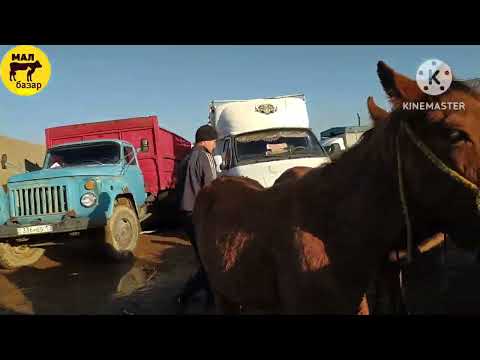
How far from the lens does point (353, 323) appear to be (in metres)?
1.85

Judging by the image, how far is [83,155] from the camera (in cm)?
632

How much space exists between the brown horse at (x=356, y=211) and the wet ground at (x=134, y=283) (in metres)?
0.91

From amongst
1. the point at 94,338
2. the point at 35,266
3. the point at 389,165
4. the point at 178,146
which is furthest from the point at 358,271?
the point at 178,146

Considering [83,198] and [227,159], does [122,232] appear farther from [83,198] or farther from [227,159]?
[227,159]

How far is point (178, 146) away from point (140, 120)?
6.10ft

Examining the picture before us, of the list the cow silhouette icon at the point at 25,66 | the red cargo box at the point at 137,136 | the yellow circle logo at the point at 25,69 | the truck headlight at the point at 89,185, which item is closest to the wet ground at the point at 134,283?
the truck headlight at the point at 89,185

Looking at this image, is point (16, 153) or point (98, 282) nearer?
point (98, 282)

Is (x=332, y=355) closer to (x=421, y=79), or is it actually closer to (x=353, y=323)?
(x=353, y=323)

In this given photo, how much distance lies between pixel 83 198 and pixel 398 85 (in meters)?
5.01

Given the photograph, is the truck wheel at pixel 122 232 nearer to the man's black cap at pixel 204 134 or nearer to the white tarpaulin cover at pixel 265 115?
the white tarpaulin cover at pixel 265 115

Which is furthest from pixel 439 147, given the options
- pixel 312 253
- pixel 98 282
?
pixel 98 282

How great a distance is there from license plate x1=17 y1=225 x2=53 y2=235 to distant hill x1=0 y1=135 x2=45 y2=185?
1.15 metres

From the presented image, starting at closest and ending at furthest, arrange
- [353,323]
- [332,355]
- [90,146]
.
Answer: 1. [353,323]
2. [332,355]
3. [90,146]

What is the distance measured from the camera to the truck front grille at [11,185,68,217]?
525cm
